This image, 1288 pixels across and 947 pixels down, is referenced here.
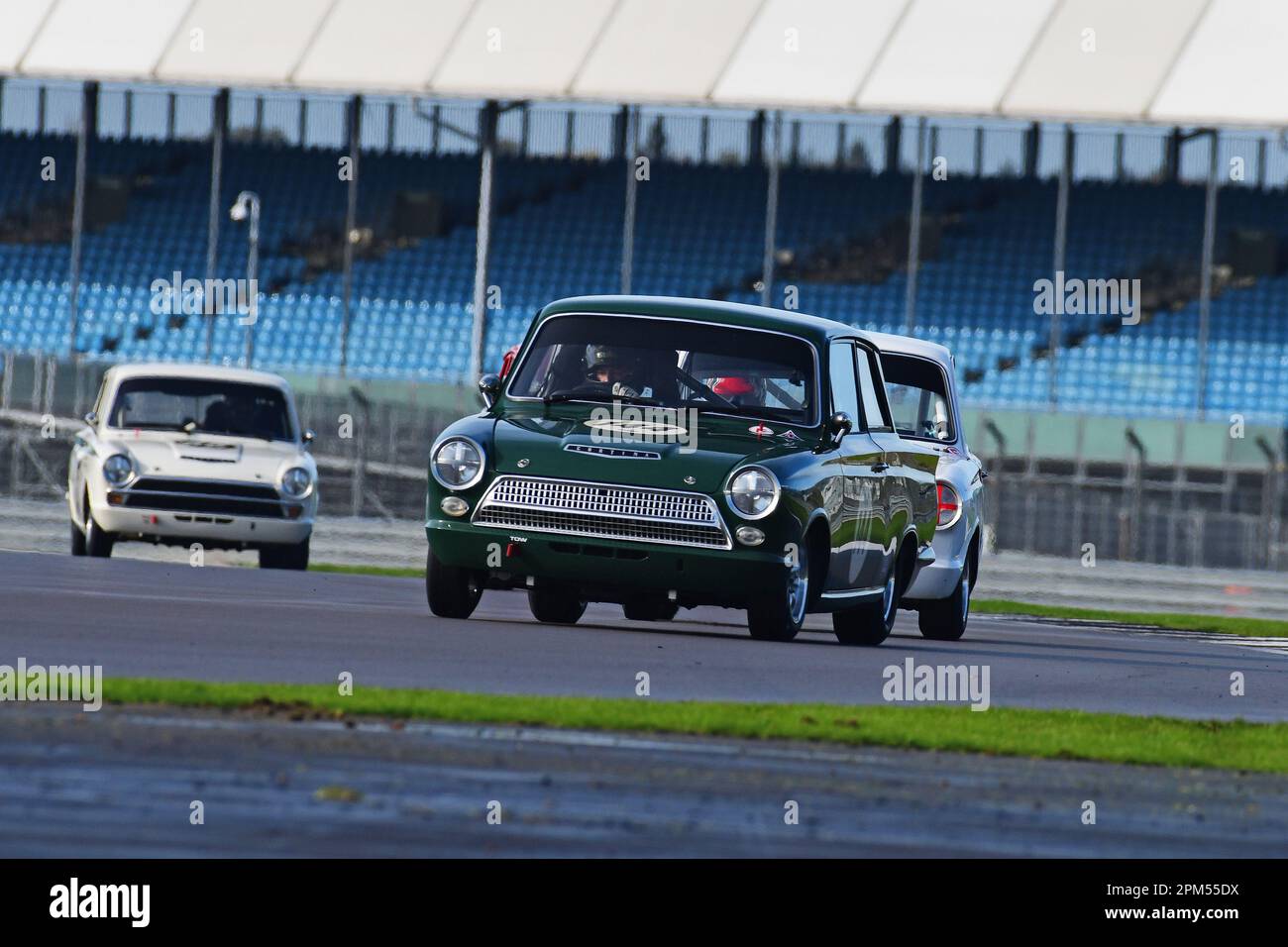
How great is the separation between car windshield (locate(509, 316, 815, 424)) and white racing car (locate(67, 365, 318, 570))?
6678mm

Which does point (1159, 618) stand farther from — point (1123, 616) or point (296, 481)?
point (296, 481)

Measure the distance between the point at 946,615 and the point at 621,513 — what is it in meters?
4.63

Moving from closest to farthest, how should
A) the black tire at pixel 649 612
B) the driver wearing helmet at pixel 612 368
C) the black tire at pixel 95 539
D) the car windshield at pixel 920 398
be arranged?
the driver wearing helmet at pixel 612 368 < the black tire at pixel 649 612 < the car windshield at pixel 920 398 < the black tire at pixel 95 539

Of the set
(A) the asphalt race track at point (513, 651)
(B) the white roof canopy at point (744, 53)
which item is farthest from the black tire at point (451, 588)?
(B) the white roof canopy at point (744, 53)

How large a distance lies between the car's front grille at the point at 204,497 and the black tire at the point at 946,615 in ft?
19.6

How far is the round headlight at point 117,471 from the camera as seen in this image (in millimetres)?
20875

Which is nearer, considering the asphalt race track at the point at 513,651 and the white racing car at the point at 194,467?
the asphalt race track at the point at 513,651

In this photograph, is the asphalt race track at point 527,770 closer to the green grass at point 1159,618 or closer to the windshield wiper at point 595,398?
the windshield wiper at point 595,398

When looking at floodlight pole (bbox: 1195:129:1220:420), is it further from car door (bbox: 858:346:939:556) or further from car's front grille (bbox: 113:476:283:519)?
car door (bbox: 858:346:939:556)

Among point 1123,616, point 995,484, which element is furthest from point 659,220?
point 1123,616

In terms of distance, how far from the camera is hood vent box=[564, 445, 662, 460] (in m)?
14.0

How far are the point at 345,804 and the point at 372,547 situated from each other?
854 inches

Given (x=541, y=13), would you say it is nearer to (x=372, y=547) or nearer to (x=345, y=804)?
(x=372, y=547)

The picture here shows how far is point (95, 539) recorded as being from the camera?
69.9 feet
